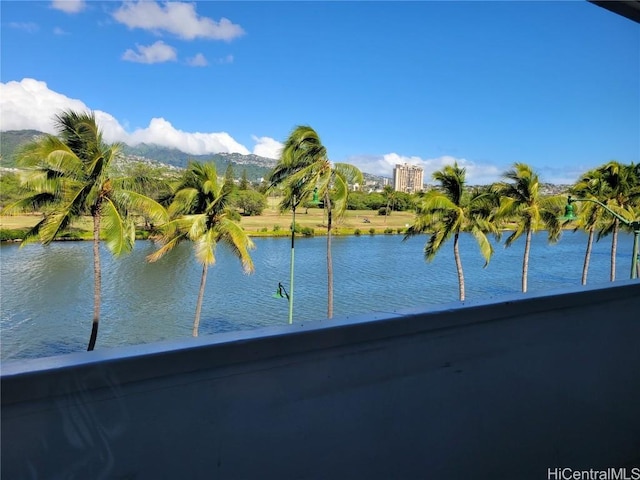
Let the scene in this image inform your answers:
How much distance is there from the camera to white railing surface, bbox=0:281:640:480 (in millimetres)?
860

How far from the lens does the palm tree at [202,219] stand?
42.4ft

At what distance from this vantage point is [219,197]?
13.2m

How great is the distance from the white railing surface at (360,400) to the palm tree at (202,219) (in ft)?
37.6

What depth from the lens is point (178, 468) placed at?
3.14 feet

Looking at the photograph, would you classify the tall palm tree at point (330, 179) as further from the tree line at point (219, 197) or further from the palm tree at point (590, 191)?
the palm tree at point (590, 191)

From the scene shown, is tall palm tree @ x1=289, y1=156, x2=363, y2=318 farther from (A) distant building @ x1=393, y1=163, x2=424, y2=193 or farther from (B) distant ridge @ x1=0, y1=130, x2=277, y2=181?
(A) distant building @ x1=393, y1=163, x2=424, y2=193

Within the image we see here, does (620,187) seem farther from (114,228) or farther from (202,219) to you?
(114,228)

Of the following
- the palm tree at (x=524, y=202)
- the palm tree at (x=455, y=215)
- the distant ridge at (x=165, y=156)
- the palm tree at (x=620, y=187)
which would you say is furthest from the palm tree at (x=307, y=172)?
the palm tree at (x=620, y=187)
